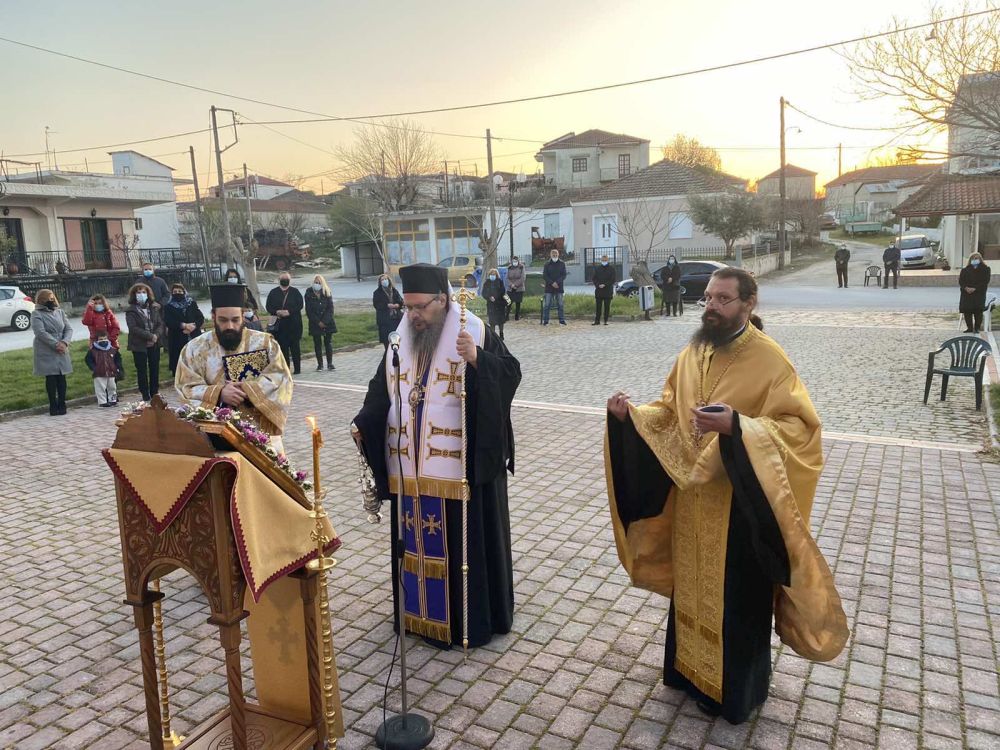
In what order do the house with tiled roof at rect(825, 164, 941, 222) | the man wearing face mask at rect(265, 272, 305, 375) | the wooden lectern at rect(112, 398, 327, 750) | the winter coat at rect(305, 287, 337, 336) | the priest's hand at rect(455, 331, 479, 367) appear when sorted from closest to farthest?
1. the wooden lectern at rect(112, 398, 327, 750)
2. the priest's hand at rect(455, 331, 479, 367)
3. the man wearing face mask at rect(265, 272, 305, 375)
4. the winter coat at rect(305, 287, 337, 336)
5. the house with tiled roof at rect(825, 164, 941, 222)

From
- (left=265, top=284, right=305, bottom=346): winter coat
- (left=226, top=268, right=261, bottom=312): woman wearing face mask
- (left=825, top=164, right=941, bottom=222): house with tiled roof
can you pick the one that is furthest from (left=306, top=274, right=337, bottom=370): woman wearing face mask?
(left=825, top=164, right=941, bottom=222): house with tiled roof

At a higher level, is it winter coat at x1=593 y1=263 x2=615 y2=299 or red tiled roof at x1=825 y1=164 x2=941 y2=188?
red tiled roof at x1=825 y1=164 x2=941 y2=188

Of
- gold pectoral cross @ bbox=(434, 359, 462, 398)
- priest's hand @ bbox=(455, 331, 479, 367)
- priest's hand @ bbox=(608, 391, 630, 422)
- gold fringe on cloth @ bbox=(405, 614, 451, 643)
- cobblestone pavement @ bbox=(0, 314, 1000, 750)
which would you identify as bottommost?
cobblestone pavement @ bbox=(0, 314, 1000, 750)

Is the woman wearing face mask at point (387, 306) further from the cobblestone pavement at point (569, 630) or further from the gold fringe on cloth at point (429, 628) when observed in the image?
the gold fringe on cloth at point (429, 628)

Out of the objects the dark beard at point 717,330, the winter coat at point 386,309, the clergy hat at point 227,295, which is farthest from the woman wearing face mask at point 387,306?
the dark beard at point 717,330

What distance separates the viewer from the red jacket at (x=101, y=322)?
37.9 feet

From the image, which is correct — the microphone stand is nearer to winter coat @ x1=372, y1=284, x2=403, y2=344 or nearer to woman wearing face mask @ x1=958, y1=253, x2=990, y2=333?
winter coat @ x1=372, y1=284, x2=403, y2=344

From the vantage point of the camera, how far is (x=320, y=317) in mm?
14492

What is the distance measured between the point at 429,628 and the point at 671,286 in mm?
18479

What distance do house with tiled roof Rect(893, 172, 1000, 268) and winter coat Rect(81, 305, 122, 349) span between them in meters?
29.2

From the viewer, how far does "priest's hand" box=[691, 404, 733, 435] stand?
10.3 ft

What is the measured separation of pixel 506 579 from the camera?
449 centimetres

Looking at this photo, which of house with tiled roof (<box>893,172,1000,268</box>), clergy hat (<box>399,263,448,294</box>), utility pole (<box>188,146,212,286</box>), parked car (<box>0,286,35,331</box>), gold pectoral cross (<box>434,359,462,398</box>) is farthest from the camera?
utility pole (<box>188,146,212,286</box>)

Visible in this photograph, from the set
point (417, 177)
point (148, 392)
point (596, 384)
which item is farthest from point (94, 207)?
point (596, 384)
